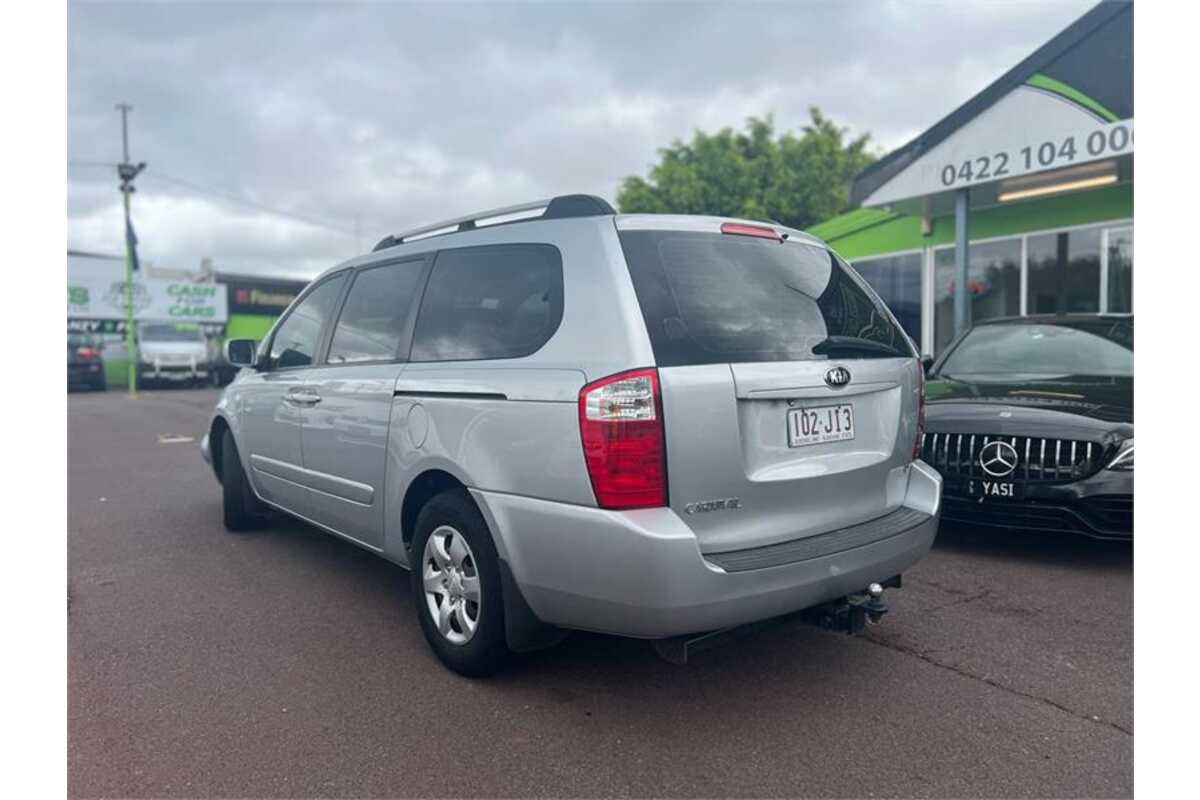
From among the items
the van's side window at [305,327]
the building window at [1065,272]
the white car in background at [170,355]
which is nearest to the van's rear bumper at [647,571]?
the van's side window at [305,327]

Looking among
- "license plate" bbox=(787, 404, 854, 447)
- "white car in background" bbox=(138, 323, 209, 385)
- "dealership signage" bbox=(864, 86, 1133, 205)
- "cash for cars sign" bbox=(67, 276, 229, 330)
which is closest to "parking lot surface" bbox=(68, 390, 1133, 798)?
"license plate" bbox=(787, 404, 854, 447)

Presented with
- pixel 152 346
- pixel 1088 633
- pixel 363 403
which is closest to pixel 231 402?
pixel 363 403

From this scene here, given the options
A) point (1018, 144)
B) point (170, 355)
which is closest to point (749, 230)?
point (1018, 144)

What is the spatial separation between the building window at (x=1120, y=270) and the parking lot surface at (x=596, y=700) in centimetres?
839

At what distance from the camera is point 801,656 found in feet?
11.9

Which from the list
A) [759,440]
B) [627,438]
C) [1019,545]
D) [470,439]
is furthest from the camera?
[1019,545]

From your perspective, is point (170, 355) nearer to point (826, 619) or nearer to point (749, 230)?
point (749, 230)

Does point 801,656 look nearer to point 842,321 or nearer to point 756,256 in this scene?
point 842,321

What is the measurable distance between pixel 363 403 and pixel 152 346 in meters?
27.3

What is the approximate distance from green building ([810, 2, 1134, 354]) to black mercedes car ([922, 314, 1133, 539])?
17.4 ft

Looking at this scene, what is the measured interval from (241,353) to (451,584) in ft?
9.79

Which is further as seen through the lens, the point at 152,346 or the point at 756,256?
the point at 152,346

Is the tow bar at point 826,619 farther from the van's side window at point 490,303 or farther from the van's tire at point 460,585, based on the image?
the van's side window at point 490,303

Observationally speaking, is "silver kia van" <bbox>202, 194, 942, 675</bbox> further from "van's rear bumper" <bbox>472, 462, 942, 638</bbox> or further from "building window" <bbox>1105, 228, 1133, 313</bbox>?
"building window" <bbox>1105, 228, 1133, 313</bbox>
